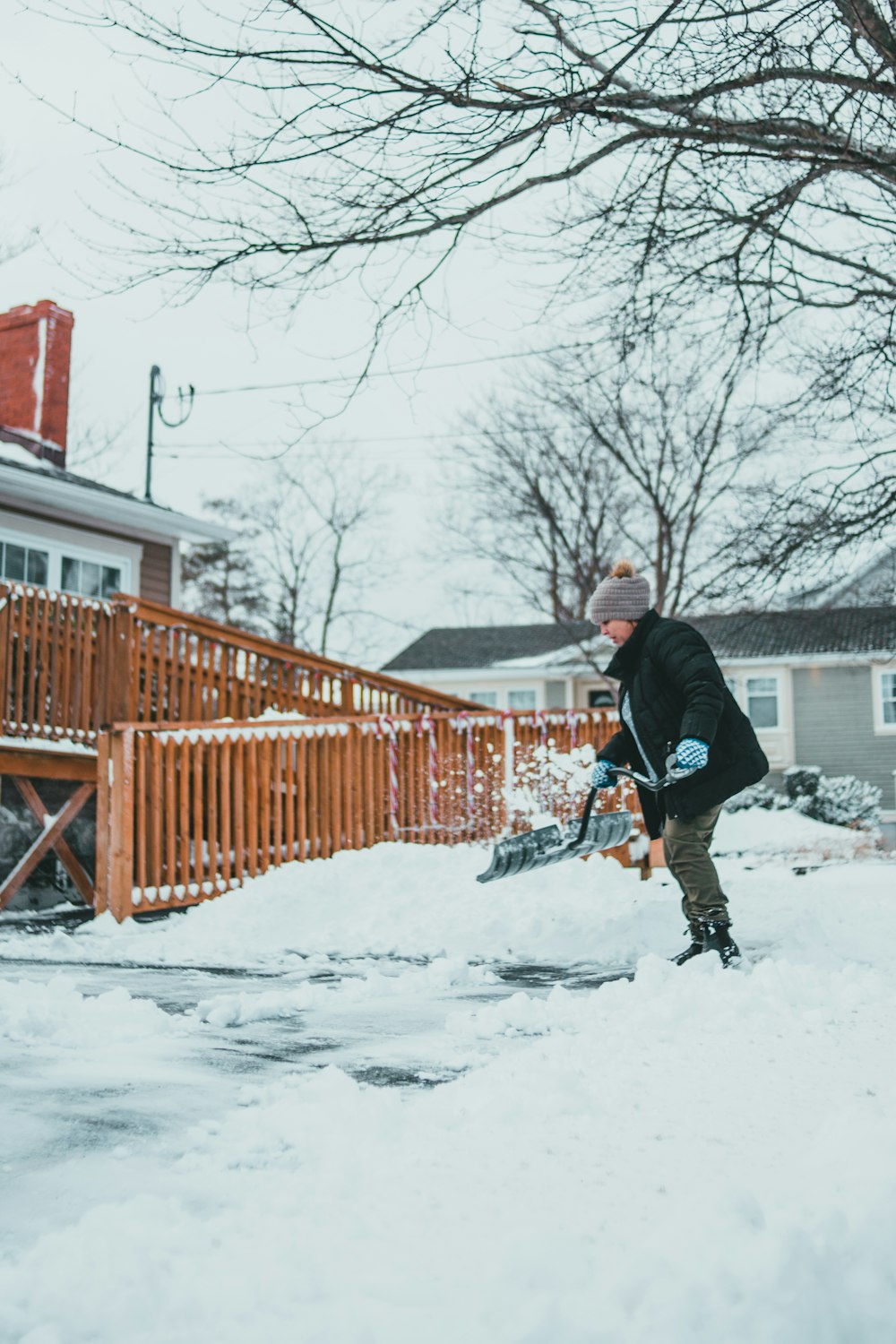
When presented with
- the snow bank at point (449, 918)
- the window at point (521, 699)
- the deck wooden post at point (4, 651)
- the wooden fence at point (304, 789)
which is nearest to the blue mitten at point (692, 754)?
the snow bank at point (449, 918)

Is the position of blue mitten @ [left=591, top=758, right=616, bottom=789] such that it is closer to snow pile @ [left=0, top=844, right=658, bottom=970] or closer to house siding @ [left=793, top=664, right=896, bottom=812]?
snow pile @ [left=0, top=844, right=658, bottom=970]

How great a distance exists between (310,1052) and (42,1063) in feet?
2.94

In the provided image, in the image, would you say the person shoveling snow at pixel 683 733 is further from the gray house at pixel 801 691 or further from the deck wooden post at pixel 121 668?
the gray house at pixel 801 691

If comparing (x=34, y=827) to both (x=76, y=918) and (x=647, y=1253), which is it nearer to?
(x=76, y=918)

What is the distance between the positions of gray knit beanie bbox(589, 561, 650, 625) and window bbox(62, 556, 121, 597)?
32.3 ft

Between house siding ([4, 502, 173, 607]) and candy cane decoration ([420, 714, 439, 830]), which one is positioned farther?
house siding ([4, 502, 173, 607])

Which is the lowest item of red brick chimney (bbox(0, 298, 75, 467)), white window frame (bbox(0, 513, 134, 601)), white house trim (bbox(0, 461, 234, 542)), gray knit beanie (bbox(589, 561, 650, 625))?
gray knit beanie (bbox(589, 561, 650, 625))

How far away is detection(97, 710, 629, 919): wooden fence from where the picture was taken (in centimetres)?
870

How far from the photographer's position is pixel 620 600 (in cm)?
572

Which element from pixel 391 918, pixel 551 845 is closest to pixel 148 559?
pixel 391 918

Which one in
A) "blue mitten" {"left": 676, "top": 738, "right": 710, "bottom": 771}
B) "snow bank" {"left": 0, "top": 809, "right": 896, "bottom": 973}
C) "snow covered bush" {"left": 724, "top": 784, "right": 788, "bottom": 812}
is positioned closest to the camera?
"blue mitten" {"left": 676, "top": 738, "right": 710, "bottom": 771}

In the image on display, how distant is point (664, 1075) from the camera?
11.5 feet

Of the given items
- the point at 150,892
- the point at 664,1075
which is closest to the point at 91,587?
the point at 150,892

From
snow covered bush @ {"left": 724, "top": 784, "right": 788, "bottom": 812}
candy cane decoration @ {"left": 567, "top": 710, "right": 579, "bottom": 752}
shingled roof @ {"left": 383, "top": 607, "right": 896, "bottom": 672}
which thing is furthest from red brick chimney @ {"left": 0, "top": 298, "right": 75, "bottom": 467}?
snow covered bush @ {"left": 724, "top": 784, "right": 788, "bottom": 812}
